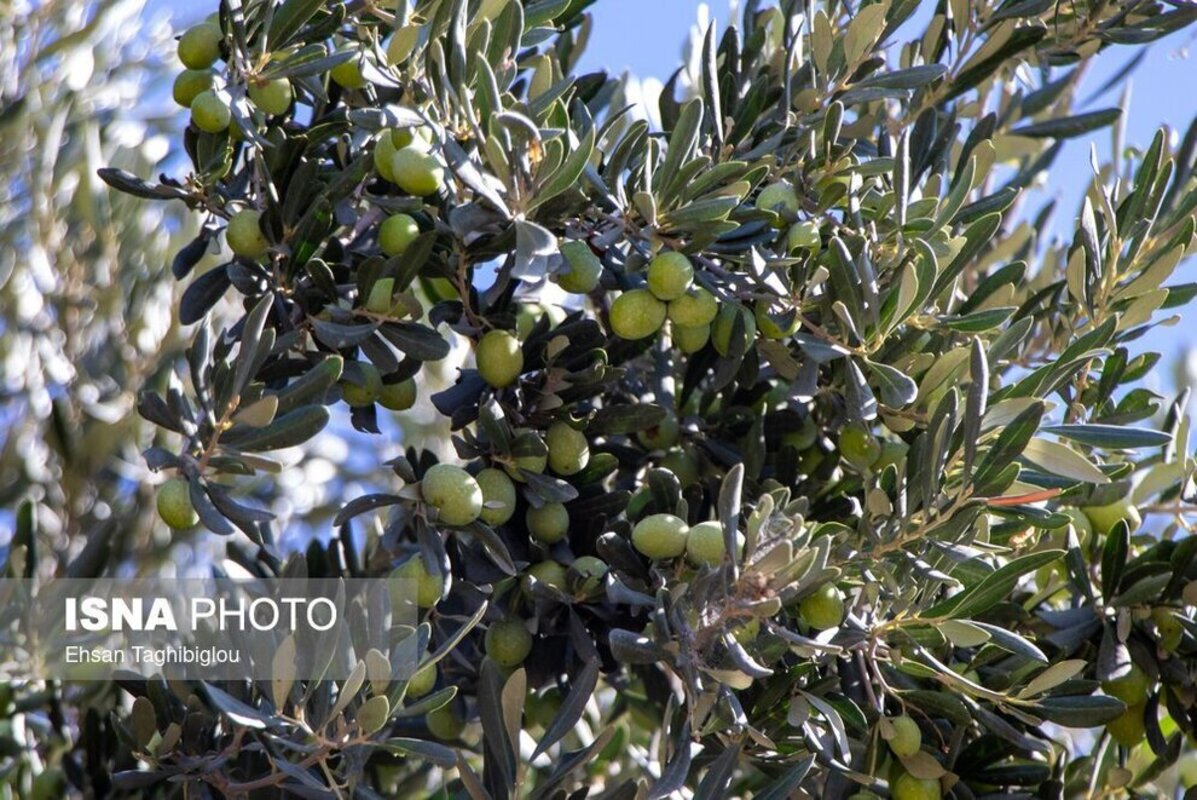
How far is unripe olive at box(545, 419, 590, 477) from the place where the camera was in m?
1.69

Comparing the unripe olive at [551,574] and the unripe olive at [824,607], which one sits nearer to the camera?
the unripe olive at [824,607]

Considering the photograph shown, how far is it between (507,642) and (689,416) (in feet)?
1.53

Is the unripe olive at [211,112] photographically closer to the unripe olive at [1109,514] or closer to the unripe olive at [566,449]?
the unripe olive at [566,449]

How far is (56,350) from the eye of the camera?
3.30 m

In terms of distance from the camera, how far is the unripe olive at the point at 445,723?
1959 millimetres

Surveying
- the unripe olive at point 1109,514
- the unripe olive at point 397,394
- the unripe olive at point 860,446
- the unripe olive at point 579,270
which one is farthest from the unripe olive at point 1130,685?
the unripe olive at point 397,394

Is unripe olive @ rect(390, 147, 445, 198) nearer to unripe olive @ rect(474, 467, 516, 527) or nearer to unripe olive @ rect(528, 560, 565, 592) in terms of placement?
unripe olive @ rect(474, 467, 516, 527)

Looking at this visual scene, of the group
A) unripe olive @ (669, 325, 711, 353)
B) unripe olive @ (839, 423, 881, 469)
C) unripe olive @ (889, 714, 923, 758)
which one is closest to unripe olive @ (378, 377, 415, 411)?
unripe olive @ (669, 325, 711, 353)

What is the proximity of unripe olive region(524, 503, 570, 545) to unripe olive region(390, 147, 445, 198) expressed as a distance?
1.37ft

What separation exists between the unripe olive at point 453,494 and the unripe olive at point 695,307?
0.32 meters

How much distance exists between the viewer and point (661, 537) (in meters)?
1.55

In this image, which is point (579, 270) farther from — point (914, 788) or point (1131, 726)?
point (1131, 726)

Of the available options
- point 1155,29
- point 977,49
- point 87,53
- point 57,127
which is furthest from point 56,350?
point 1155,29

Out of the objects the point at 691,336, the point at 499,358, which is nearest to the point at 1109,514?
the point at 691,336
